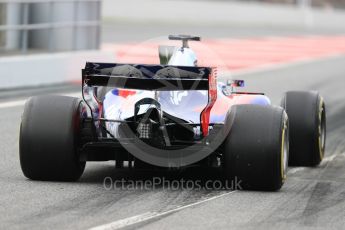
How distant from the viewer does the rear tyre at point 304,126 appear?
9992 millimetres

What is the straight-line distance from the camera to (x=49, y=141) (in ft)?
27.2

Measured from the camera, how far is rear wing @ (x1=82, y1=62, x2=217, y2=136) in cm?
840

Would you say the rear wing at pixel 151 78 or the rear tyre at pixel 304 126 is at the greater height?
the rear wing at pixel 151 78

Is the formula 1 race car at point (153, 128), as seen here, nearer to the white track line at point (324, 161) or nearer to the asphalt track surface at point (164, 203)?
the asphalt track surface at point (164, 203)

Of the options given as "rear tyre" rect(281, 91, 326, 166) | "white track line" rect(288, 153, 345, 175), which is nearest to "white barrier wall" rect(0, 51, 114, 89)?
"white track line" rect(288, 153, 345, 175)

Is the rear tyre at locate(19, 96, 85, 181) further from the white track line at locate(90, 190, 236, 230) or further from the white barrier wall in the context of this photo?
the white barrier wall

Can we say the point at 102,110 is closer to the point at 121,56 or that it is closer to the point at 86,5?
the point at 86,5

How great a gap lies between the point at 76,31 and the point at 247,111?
11421mm

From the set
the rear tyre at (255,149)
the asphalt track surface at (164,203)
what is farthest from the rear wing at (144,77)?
the asphalt track surface at (164,203)

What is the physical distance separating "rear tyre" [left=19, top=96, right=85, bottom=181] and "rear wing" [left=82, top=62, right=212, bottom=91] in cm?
36

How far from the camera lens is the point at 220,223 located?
693 cm

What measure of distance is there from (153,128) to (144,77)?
21.3 inches

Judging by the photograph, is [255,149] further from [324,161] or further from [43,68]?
[43,68]

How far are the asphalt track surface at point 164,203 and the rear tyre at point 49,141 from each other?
0.42 ft
